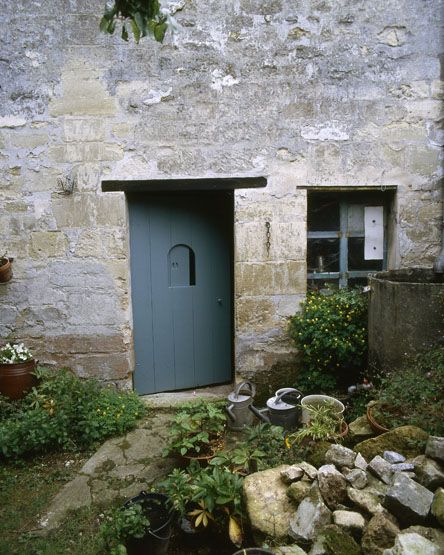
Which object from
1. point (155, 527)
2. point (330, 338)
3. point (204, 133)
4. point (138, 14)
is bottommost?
point (155, 527)

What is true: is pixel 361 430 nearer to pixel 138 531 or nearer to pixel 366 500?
pixel 366 500

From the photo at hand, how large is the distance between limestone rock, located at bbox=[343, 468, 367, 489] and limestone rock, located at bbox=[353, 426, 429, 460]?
0.35 m

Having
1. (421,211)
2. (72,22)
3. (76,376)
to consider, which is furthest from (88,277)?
(421,211)

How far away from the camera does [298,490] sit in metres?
2.46

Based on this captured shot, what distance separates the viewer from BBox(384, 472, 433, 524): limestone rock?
7.04 feet

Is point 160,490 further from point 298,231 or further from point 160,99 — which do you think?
point 160,99

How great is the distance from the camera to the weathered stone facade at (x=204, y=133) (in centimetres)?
411

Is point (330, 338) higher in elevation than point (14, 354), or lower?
higher

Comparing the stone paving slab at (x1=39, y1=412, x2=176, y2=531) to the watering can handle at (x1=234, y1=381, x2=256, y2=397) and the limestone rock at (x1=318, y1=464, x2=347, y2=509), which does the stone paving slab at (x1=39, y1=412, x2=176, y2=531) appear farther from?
the limestone rock at (x1=318, y1=464, x2=347, y2=509)

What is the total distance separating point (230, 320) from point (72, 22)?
3.59m

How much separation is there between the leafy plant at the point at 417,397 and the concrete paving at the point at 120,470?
1836mm

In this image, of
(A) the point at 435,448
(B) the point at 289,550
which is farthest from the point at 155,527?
(A) the point at 435,448

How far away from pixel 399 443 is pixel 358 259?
7.82 ft

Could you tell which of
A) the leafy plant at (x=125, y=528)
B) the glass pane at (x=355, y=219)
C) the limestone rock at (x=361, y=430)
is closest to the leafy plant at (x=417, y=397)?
the limestone rock at (x=361, y=430)
